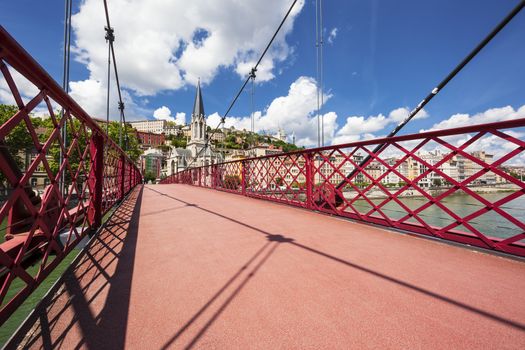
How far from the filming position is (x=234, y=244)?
2283mm

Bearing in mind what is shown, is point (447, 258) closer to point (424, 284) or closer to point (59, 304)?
point (424, 284)

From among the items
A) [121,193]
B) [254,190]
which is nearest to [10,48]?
[121,193]

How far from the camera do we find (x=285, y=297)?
4.42 ft

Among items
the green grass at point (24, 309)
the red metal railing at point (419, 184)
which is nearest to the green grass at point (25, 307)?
the green grass at point (24, 309)

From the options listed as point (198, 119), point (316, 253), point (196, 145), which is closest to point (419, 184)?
point (316, 253)

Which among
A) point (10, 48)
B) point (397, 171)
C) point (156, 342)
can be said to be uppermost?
point (10, 48)

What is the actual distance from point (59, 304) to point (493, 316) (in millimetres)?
2310

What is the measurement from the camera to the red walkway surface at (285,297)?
104 cm

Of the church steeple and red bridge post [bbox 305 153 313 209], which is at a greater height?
the church steeple

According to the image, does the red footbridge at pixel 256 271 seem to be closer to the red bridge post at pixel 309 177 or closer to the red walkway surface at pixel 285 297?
the red walkway surface at pixel 285 297

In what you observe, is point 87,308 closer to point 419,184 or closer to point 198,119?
point 419,184

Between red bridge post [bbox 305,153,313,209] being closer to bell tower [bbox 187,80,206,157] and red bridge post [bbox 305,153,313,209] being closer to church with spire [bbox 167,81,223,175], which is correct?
church with spire [bbox 167,81,223,175]

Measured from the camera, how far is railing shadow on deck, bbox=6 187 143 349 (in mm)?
1033

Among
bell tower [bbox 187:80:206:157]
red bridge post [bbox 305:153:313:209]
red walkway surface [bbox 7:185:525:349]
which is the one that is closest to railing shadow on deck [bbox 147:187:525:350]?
red walkway surface [bbox 7:185:525:349]
